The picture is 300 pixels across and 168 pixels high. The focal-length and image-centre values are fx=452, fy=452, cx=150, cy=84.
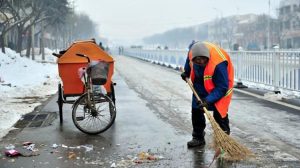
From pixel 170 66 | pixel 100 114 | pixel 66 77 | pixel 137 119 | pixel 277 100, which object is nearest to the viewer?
pixel 100 114

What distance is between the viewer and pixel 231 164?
17.9 feet

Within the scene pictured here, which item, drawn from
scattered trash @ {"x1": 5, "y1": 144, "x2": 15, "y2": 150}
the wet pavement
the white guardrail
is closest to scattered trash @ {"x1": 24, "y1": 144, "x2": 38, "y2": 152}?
the wet pavement

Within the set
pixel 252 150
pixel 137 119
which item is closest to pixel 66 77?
pixel 137 119

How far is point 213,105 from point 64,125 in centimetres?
344

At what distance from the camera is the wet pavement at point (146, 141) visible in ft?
18.6

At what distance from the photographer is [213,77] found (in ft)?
19.0

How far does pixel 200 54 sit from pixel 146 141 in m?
1.85

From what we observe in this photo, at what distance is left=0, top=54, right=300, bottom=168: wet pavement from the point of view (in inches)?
223

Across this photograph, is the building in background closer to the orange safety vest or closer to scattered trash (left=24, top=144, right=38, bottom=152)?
the orange safety vest

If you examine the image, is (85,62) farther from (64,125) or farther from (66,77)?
(64,125)

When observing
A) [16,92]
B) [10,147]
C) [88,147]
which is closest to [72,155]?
[88,147]

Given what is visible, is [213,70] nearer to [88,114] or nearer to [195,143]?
[195,143]

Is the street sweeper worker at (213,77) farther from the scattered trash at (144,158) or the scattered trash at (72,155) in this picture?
the scattered trash at (72,155)

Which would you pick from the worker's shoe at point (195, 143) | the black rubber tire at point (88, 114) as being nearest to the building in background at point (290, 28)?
the black rubber tire at point (88, 114)
